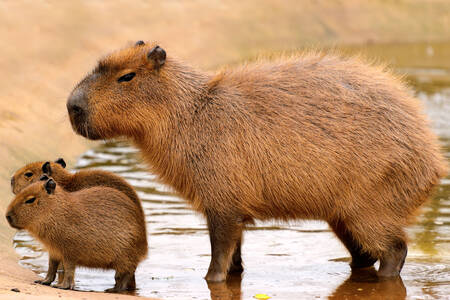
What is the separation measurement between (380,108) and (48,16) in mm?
8564

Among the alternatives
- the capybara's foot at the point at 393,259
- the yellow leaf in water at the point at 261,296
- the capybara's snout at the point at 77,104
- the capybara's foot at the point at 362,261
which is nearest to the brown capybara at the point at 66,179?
the capybara's snout at the point at 77,104

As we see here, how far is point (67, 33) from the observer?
553 inches

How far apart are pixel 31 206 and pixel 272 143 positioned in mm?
1811

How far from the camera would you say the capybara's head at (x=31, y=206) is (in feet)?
20.7

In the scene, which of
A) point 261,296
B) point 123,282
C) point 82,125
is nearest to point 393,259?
point 261,296

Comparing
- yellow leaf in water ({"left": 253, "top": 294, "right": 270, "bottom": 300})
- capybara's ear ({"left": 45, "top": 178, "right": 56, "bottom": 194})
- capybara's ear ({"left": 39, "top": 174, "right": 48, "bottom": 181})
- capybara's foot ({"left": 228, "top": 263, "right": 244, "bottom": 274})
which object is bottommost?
yellow leaf in water ({"left": 253, "top": 294, "right": 270, "bottom": 300})

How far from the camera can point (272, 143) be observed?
6367 millimetres

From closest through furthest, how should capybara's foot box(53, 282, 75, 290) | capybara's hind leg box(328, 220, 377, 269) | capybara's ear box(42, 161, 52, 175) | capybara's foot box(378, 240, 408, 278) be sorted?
capybara's foot box(53, 282, 75, 290)
capybara's foot box(378, 240, 408, 278)
capybara's ear box(42, 161, 52, 175)
capybara's hind leg box(328, 220, 377, 269)

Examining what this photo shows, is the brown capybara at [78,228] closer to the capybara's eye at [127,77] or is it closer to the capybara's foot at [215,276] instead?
the capybara's foot at [215,276]

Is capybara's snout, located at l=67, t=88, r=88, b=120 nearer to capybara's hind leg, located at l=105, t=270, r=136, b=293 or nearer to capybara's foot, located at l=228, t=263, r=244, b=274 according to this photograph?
capybara's hind leg, located at l=105, t=270, r=136, b=293

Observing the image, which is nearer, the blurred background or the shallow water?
the shallow water

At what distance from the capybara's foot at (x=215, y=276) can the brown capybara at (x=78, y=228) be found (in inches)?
21.7

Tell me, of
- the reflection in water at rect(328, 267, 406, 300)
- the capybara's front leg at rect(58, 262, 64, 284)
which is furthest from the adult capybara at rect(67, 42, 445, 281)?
the capybara's front leg at rect(58, 262, 64, 284)

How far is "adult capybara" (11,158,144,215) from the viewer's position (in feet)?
22.1
